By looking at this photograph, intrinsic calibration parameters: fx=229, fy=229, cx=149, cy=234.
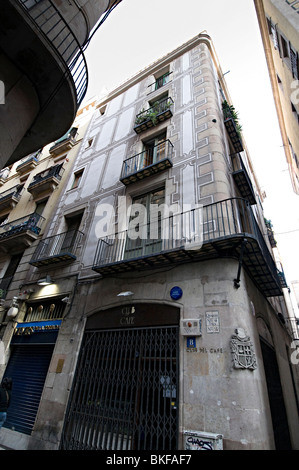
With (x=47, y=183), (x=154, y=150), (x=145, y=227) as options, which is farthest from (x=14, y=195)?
(x=145, y=227)

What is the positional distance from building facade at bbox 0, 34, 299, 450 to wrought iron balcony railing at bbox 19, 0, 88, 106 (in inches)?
161

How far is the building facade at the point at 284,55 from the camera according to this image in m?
6.79

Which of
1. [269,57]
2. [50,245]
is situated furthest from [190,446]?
[269,57]

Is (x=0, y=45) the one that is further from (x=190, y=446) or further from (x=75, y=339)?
(x=190, y=446)

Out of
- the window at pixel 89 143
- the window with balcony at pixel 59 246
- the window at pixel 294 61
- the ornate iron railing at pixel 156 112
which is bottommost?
the window with balcony at pixel 59 246

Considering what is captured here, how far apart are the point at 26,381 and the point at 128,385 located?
4.67 metres

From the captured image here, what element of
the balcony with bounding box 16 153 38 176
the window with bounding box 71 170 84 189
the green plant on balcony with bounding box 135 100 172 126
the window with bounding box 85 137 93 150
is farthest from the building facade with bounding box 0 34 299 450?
the balcony with bounding box 16 153 38 176

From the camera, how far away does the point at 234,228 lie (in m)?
6.48

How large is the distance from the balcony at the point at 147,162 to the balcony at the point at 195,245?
2.41 meters

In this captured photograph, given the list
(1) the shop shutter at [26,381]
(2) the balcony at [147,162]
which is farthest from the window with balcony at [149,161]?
(1) the shop shutter at [26,381]

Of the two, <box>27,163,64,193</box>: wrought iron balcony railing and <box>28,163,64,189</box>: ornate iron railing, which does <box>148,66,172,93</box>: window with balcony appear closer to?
<box>28,163,64,189</box>: ornate iron railing

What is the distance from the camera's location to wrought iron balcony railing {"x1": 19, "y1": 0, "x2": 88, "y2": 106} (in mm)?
5441

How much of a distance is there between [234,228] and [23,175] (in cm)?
1754

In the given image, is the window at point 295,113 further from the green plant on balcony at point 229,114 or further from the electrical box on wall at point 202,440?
the electrical box on wall at point 202,440
